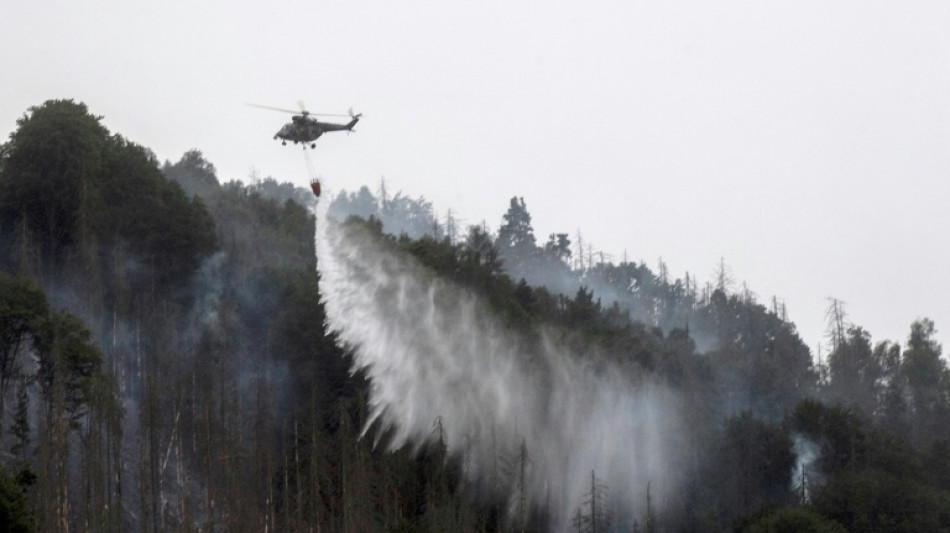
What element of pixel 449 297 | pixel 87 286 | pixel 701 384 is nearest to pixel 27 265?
pixel 87 286

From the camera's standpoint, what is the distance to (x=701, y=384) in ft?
408

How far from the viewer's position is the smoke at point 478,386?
90875 mm

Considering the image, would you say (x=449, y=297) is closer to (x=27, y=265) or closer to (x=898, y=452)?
(x=27, y=265)

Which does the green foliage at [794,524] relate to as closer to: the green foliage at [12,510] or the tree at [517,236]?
the green foliage at [12,510]

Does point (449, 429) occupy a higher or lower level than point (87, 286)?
lower

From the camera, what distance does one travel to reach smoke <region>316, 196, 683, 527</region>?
90.9 m

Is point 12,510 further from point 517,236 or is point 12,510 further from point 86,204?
point 517,236

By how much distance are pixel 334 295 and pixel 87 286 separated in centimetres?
1375

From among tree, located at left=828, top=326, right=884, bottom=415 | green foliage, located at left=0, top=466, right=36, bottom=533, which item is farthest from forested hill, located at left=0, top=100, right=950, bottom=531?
tree, located at left=828, top=326, right=884, bottom=415

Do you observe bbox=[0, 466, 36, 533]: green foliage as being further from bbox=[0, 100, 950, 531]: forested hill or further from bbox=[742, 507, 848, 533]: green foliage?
bbox=[742, 507, 848, 533]: green foliage

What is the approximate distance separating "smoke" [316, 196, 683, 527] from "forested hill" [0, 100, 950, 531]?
3.69ft

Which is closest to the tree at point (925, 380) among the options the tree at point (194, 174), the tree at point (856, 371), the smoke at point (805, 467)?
the tree at point (856, 371)

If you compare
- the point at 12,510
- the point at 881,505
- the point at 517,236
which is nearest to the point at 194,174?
the point at 517,236

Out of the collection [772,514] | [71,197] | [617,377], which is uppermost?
[71,197]
